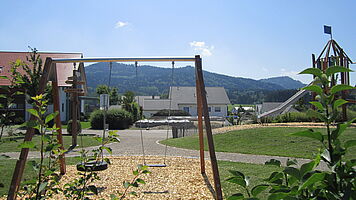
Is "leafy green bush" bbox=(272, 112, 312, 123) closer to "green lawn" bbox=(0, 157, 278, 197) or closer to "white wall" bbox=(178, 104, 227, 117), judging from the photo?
"green lawn" bbox=(0, 157, 278, 197)

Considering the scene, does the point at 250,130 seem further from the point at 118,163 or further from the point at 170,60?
the point at 170,60

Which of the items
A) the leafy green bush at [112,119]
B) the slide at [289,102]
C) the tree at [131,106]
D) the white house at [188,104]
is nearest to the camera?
the slide at [289,102]

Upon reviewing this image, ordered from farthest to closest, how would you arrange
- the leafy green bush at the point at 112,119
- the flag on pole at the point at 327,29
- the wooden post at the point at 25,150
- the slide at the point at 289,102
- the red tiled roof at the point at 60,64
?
the red tiled roof at the point at 60,64
the leafy green bush at the point at 112,119
the slide at the point at 289,102
the flag on pole at the point at 327,29
the wooden post at the point at 25,150

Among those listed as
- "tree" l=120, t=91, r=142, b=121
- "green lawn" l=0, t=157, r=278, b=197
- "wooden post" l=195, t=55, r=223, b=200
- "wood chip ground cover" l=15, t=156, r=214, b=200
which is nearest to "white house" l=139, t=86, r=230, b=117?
"tree" l=120, t=91, r=142, b=121

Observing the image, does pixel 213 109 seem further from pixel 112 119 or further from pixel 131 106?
pixel 112 119

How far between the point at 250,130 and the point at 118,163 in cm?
858

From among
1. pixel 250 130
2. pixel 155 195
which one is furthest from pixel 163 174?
pixel 250 130

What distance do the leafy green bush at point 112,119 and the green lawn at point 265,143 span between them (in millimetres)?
13798

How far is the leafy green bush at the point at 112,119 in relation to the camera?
26469mm

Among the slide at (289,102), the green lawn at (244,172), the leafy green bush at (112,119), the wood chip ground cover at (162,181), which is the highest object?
the slide at (289,102)

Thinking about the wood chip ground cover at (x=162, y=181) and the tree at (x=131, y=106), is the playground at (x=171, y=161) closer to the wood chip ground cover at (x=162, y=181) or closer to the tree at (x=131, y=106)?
the wood chip ground cover at (x=162, y=181)

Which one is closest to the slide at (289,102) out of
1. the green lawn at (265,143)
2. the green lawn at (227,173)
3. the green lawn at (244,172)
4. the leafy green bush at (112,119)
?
the green lawn at (265,143)

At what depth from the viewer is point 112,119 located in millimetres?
27594

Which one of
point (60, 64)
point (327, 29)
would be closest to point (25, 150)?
point (327, 29)
